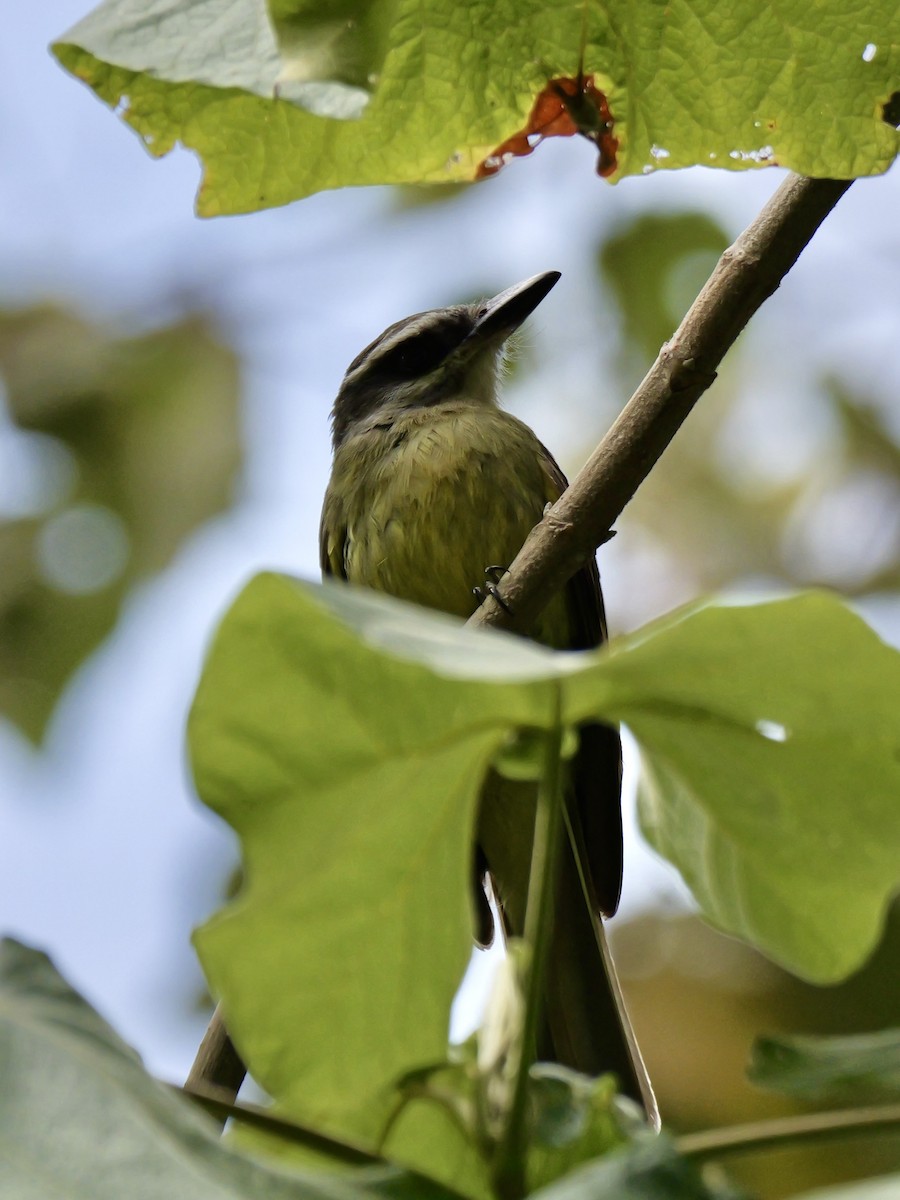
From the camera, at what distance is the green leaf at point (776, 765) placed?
95 cm

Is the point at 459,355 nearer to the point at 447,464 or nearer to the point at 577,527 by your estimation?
the point at 447,464

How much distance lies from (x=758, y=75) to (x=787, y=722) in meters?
1.02

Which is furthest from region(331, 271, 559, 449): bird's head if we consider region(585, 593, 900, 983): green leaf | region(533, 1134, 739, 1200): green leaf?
region(533, 1134, 739, 1200): green leaf

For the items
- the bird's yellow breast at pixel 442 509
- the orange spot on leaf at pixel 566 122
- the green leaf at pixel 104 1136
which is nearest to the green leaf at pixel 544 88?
the orange spot on leaf at pixel 566 122

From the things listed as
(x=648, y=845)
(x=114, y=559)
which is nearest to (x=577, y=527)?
(x=648, y=845)

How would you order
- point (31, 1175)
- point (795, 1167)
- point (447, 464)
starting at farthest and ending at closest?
point (795, 1167), point (447, 464), point (31, 1175)

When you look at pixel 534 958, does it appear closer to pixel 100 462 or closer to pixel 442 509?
pixel 442 509

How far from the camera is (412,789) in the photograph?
109cm

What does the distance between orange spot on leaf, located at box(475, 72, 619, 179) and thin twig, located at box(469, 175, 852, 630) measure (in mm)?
349

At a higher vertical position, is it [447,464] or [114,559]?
[447,464]

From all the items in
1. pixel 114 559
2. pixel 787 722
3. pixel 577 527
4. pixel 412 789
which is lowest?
pixel 114 559

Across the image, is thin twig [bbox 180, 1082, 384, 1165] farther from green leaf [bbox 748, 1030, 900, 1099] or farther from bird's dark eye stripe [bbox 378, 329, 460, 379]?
bird's dark eye stripe [bbox 378, 329, 460, 379]

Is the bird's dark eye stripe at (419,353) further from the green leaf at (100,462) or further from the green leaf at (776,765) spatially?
the green leaf at (776,765)

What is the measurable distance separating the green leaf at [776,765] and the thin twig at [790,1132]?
0.18m
